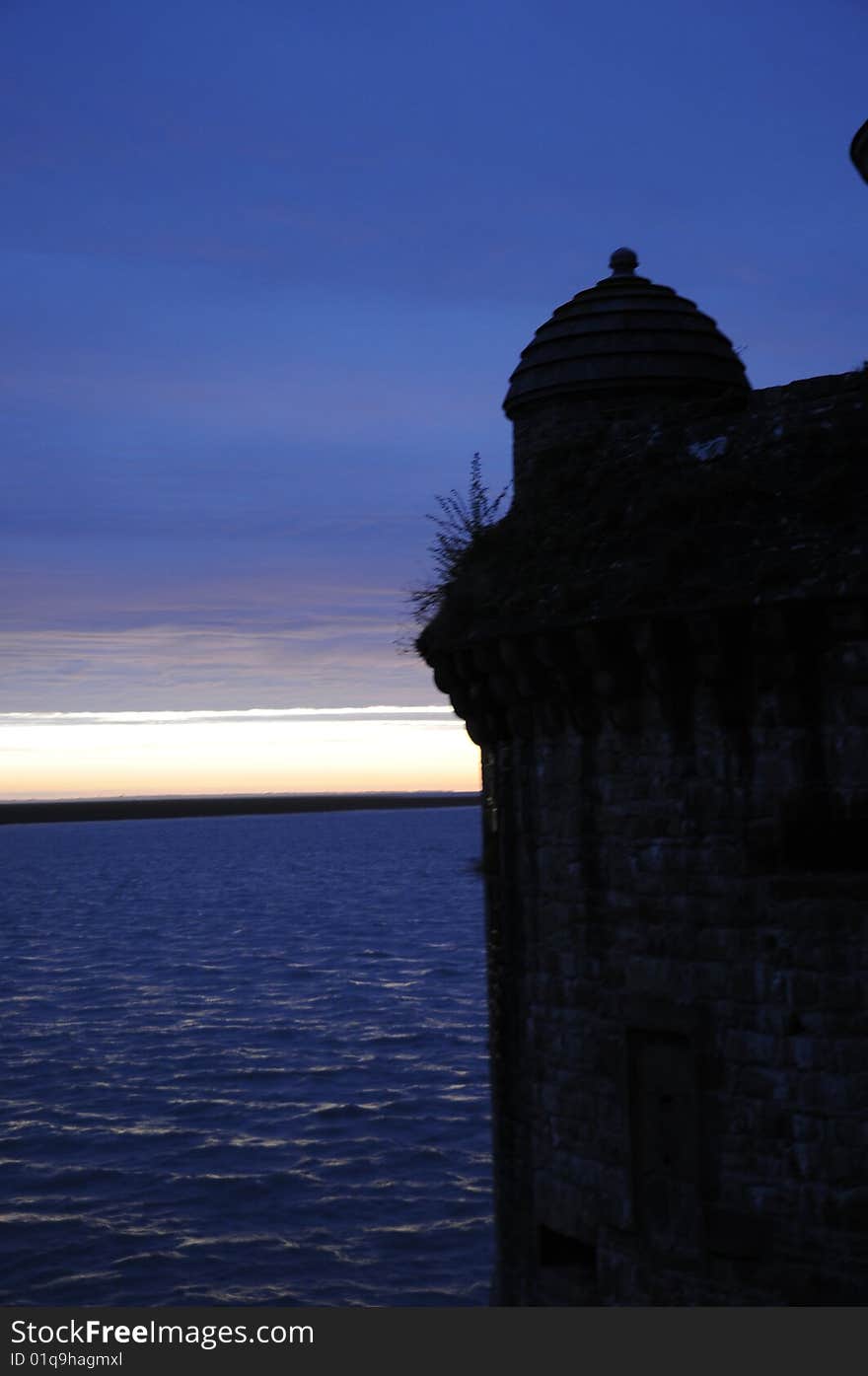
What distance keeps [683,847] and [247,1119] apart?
25154mm

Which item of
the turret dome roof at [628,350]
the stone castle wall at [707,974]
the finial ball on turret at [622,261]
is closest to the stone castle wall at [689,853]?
the stone castle wall at [707,974]

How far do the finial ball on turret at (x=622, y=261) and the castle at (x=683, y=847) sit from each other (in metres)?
2.33

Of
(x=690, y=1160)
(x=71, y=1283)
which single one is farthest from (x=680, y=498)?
(x=71, y=1283)

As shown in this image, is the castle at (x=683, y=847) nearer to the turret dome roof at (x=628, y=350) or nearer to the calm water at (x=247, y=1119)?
the turret dome roof at (x=628, y=350)

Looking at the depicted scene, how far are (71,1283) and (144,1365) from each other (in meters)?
13.9

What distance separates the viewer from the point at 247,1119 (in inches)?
1287

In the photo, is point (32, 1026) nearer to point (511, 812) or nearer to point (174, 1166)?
point (174, 1166)

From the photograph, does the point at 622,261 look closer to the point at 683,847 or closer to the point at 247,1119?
the point at 683,847

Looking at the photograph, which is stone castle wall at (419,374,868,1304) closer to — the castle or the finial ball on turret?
the castle

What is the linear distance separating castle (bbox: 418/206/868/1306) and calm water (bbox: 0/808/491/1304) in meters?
11.3

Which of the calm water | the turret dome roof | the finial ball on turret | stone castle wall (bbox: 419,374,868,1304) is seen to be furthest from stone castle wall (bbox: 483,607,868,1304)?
the calm water

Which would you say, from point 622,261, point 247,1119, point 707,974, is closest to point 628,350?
point 622,261

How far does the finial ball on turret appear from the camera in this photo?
1394 centimetres

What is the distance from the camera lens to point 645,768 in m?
10.5
